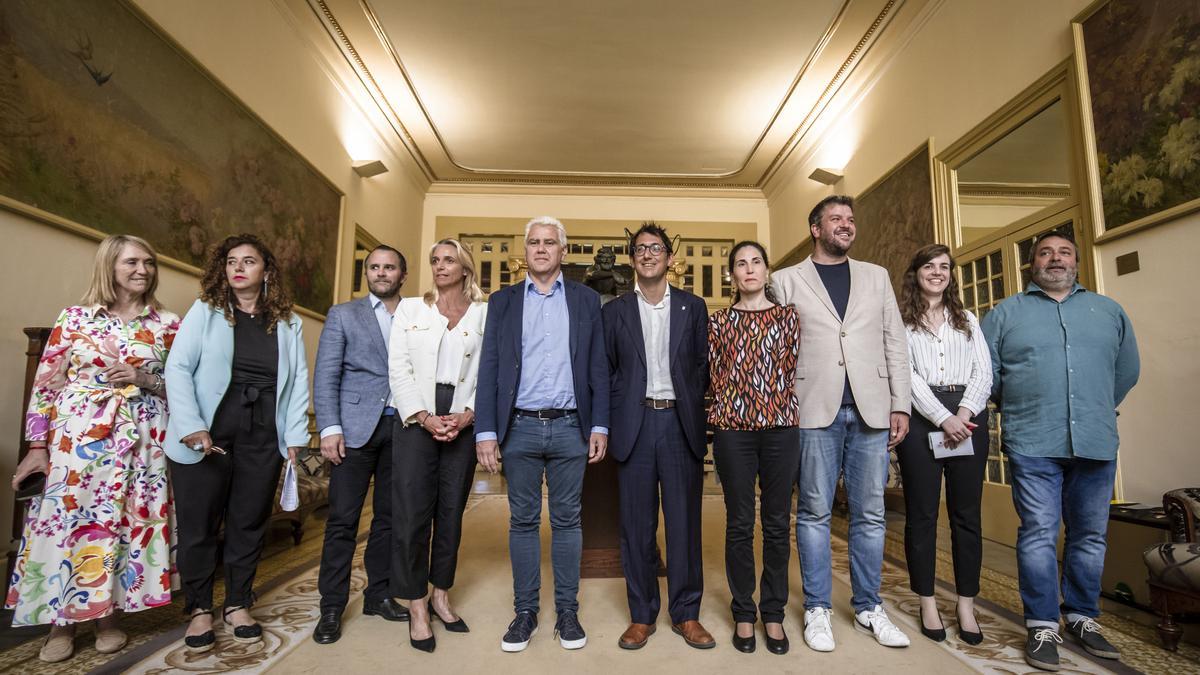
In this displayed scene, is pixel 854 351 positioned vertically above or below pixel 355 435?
above

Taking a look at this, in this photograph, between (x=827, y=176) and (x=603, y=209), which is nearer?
(x=827, y=176)

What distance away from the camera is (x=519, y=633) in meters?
2.34

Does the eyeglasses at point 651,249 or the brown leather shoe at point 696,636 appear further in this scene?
the eyeglasses at point 651,249

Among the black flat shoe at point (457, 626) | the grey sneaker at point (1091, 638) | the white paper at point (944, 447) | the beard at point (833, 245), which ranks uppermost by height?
the beard at point (833, 245)

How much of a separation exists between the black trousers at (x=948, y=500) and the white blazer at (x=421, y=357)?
1861mm

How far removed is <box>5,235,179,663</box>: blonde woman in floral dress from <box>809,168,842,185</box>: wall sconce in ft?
22.4

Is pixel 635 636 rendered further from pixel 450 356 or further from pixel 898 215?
pixel 898 215

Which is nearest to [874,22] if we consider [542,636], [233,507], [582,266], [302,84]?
[582,266]

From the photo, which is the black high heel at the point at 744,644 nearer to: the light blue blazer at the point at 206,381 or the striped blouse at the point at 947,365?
the striped blouse at the point at 947,365

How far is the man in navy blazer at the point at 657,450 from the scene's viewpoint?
240cm

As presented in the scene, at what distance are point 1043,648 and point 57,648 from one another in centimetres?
369

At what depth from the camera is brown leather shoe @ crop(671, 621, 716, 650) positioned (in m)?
2.33

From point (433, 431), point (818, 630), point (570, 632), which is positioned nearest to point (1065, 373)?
point (818, 630)

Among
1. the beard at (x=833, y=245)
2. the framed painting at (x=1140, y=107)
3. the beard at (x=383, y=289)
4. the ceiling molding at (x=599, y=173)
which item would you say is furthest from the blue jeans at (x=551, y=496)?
the ceiling molding at (x=599, y=173)
